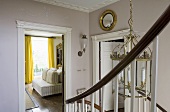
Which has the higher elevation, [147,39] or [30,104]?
[147,39]


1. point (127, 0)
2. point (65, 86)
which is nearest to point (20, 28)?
point (65, 86)

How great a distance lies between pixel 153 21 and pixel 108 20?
1173 millimetres

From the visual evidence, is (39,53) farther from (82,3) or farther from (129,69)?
(129,69)

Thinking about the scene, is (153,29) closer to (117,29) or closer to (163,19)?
(163,19)

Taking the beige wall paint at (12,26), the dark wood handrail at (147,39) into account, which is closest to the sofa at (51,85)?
the beige wall paint at (12,26)

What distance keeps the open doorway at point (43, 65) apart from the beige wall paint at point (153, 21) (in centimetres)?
336

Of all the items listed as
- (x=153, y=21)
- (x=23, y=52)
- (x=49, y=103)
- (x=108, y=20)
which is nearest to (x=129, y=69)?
(x=153, y=21)

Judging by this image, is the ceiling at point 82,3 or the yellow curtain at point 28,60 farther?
the yellow curtain at point 28,60

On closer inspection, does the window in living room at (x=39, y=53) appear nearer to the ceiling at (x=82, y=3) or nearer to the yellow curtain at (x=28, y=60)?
the yellow curtain at (x=28, y=60)

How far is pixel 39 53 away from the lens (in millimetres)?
8359

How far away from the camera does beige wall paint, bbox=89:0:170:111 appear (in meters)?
2.26

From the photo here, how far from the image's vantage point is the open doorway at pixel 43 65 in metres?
5.09

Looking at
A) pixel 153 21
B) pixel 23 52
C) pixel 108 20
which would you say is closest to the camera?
pixel 153 21

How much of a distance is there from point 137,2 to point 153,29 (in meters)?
2.42
